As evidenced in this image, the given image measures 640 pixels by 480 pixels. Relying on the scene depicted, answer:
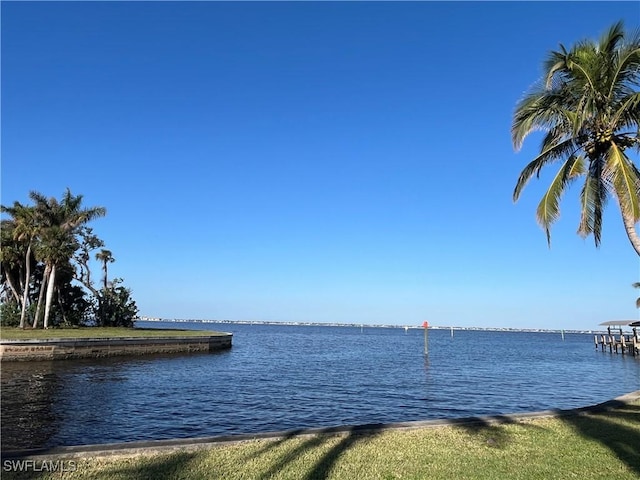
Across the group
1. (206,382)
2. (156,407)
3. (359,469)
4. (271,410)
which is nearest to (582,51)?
(359,469)

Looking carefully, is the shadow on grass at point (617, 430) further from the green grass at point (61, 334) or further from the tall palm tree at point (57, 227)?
the tall palm tree at point (57, 227)

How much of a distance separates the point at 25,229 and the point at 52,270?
490 centimetres

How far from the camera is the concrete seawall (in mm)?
29141

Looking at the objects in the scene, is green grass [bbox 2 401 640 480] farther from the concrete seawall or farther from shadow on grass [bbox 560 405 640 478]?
the concrete seawall

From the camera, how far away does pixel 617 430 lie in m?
9.95

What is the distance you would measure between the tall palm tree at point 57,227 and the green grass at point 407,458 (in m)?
41.0

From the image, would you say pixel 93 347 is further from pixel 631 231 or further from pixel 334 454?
pixel 631 231

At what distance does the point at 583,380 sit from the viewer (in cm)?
3278

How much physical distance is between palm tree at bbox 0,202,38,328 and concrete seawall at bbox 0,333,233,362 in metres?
14.3

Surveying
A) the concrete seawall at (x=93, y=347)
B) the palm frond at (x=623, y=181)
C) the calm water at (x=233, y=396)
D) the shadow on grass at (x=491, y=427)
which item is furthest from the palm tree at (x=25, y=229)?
the palm frond at (x=623, y=181)

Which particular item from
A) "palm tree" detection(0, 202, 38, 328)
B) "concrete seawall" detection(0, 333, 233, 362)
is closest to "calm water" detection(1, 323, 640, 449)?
"concrete seawall" detection(0, 333, 233, 362)

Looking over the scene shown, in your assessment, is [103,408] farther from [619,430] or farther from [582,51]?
[582,51]

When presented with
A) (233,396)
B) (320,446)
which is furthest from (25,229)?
(320,446)

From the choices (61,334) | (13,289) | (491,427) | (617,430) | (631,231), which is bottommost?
(491,427)
